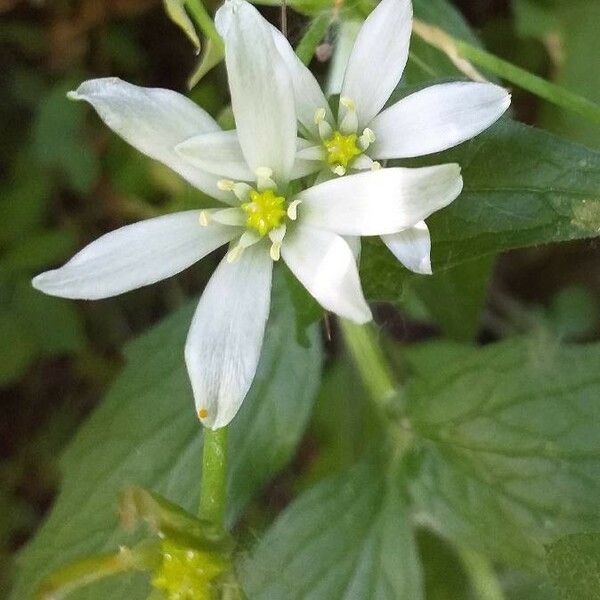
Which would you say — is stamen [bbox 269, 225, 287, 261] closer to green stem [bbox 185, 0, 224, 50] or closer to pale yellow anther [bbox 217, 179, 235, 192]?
pale yellow anther [bbox 217, 179, 235, 192]

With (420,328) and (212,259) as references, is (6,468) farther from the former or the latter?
(420,328)

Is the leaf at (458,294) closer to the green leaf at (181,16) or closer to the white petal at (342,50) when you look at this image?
the white petal at (342,50)

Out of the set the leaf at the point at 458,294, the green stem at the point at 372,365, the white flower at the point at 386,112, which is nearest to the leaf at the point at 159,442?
the green stem at the point at 372,365

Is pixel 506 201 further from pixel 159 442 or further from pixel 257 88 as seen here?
pixel 159 442

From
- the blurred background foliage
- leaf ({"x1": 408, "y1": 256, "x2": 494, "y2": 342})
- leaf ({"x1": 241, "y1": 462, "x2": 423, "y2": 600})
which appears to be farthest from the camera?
the blurred background foliage

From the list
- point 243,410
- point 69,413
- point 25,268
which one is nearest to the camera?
point 243,410

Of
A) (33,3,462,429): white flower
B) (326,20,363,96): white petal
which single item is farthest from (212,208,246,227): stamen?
(326,20,363,96): white petal

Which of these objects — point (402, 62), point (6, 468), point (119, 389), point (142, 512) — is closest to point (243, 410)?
point (119, 389)
